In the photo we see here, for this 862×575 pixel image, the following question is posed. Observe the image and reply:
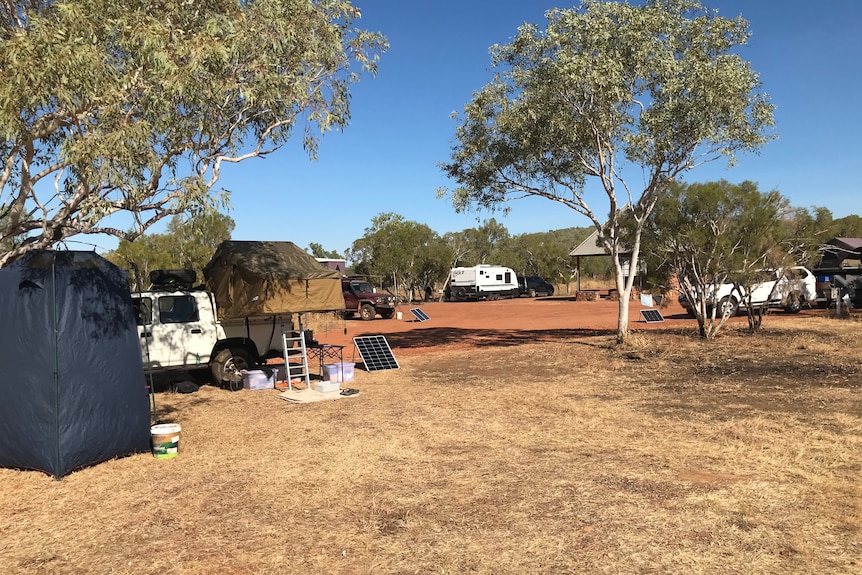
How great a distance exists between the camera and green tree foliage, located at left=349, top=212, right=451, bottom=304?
4556 cm

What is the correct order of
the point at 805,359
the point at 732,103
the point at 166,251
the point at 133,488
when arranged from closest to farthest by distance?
the point at 133,488 → the point at 805,359 → the point at 732,103 → the point at 166,251

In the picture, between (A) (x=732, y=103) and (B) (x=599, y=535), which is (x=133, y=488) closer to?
(B) (x=599, y=535)

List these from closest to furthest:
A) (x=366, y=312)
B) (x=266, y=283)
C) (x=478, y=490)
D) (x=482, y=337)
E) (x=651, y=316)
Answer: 1. (x=478, y=490)
2. (x=266, y=283)
3. (x=482, y=337)
4. (x=651, y=316)
5. (x=366, y=312)

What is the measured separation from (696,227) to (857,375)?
6306 mm

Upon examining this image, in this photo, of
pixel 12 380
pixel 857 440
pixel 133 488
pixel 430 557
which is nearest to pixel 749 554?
pixel 430 557

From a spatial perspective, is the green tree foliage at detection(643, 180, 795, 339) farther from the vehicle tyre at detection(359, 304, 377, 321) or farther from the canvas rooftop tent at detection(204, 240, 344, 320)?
the vehicle tyre at detection(359, 304, 377, 321)


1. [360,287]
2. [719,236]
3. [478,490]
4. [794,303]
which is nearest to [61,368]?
[478,490]

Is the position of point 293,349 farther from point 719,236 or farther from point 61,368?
point 719,236

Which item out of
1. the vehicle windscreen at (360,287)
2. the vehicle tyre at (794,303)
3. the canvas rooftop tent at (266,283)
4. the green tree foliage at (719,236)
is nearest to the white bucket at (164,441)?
the canvas rooftop tent at (266,283)

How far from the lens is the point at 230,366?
11555 mm

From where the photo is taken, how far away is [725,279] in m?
16.4

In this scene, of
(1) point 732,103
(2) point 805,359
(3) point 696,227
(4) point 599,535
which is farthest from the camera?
(3) point 696,227

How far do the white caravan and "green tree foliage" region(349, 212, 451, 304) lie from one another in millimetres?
3348

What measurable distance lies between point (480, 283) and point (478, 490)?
3938 centimetres
